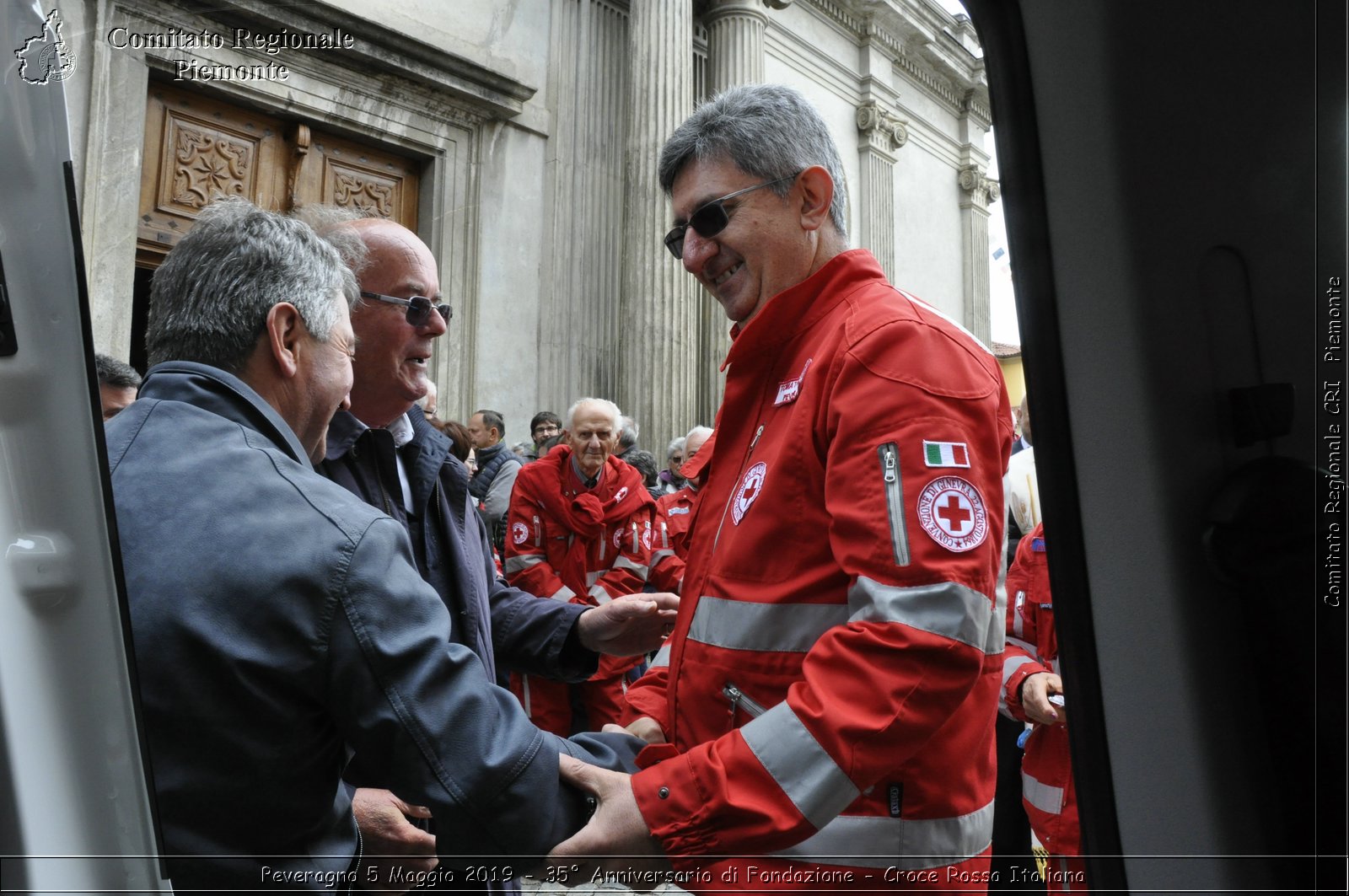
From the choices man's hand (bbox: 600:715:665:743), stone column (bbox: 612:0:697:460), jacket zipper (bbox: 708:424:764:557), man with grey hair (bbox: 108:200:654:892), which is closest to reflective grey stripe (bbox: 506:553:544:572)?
man's hand (bbox: 600:715:665:743)

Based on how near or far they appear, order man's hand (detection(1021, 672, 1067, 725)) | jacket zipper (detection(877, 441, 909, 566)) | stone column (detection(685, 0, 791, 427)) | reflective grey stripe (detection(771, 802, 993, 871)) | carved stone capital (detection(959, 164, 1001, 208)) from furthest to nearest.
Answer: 1. carved stone capital (detection(959, 164, 1001, 208))
2. stone column (detection(685, 0, 791, 427))
3. man's hand (detection(1021, 672, 1067, 725))
4. reflective grey stripe (detection(771, 802, 993, 871))
5. jacket zipper (detection(877, 441, 909, 566))

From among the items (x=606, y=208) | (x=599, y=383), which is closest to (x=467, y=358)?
(x=599, y=383)

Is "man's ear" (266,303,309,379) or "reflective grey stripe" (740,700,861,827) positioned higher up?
"man's ear" (266,303,309,379)

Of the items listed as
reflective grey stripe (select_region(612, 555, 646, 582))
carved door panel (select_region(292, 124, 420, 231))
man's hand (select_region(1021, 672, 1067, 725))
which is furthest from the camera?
carved door panel (select_region(292, 124, 420, 231))

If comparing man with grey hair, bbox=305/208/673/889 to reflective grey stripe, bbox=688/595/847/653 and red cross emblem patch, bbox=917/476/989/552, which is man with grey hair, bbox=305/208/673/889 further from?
red cross emblem patch, bbox=917/476/989/552

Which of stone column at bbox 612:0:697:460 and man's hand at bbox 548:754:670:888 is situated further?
stone column at bbox 612:0:697:460

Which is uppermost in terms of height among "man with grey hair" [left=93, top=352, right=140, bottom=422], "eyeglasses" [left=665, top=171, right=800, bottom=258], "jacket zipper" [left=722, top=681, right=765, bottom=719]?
"eyeglasses" [left=665, top=171, right=800, bottom=258]

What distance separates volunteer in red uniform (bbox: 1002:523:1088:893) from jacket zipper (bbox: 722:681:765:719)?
136cm

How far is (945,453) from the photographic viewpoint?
1.48m

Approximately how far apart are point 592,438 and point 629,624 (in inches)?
126

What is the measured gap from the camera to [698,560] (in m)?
1.84

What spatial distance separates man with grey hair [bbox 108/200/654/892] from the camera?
1.32m

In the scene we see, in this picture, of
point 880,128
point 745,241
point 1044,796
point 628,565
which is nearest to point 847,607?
point 745,241

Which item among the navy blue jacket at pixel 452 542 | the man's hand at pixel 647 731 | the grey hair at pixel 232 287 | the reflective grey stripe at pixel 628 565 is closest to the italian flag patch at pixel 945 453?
the man's hand at pixel 647 731
